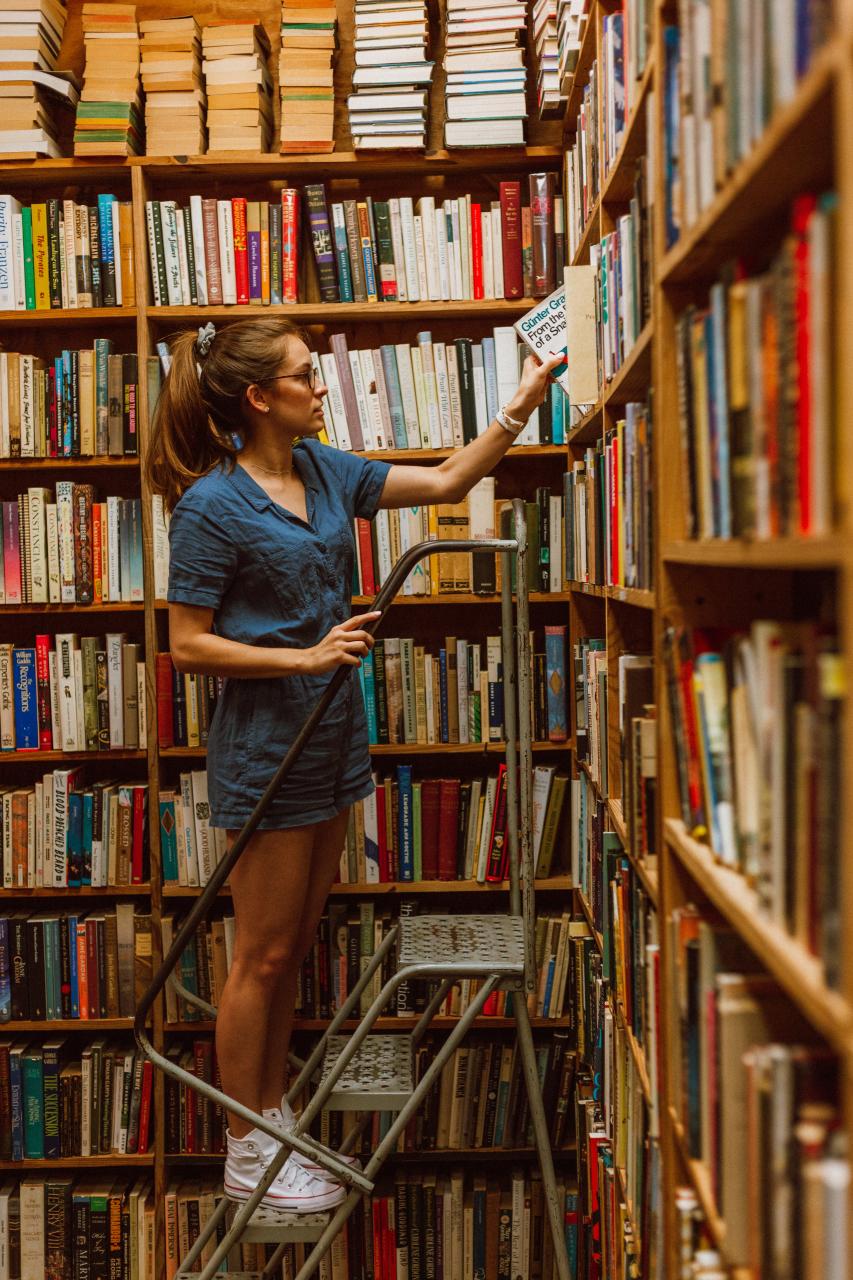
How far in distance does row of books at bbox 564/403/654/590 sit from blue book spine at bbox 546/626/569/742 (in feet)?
0.77

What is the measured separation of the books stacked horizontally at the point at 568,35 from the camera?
2025 mm

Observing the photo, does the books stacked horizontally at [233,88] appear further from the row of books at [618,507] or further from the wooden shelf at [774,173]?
the wooden shelf at [774,173]

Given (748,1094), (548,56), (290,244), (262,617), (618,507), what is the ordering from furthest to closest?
1. (290,244)
2. (548,56)
3. (262,617)
4. (618,507)
5. (748,1094)

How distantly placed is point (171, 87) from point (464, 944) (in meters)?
1.97

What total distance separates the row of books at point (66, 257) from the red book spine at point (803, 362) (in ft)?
6.80

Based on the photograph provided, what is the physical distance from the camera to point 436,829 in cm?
253

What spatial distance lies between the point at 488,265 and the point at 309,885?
145 centimetres

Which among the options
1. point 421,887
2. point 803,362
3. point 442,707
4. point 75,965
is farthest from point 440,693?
point 803,362

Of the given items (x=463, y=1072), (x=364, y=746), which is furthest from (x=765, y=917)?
Result: (x=463, y=1072)

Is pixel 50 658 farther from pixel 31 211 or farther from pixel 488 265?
pixel 488 265

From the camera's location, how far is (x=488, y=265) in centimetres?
251

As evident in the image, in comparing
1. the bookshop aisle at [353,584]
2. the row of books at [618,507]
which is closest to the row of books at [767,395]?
the row of books at [618,507]

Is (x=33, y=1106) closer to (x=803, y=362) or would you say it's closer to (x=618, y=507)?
(x=618, y=507)

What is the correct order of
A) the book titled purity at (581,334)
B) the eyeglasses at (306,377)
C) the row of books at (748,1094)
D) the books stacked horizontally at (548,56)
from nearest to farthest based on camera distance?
1. the row of books at (748,1094)
2. the book titled purity at (581,334)
3. the eyeglasses at (306,377)
4. the books stacked horizontally at (548,56)
